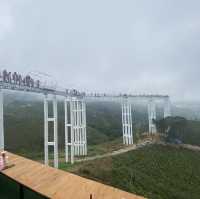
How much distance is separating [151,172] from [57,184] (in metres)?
25.7

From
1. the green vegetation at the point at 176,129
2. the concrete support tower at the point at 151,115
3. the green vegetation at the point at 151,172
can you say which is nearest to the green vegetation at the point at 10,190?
the green vegetation at the point at 151,172

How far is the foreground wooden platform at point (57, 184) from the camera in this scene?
809 cm

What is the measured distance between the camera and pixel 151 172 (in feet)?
108

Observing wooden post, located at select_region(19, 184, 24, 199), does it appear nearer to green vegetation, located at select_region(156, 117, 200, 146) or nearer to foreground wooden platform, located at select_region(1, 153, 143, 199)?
foreground wooden platform, located at select_region(1, 153, 143, 199)

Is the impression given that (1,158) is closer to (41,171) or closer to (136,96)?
(41,171)

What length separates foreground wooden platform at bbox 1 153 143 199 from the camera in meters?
8.09

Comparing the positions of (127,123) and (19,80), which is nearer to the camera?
(19,80)

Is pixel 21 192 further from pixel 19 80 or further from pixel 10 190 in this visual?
pixel 19 80

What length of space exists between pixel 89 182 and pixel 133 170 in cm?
2311

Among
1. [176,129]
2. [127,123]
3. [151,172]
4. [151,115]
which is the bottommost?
[151,172]

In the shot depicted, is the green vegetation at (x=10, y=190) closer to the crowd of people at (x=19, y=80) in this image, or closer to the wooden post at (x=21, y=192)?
the wooden post at (x=21, y=192)

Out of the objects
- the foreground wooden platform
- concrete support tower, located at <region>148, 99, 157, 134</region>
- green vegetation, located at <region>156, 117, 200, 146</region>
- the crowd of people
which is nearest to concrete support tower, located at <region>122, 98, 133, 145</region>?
concrete support tower, located at <region>148, 99, 157, 134</region>

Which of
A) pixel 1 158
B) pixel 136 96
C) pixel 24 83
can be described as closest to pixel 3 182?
pixel 1 158

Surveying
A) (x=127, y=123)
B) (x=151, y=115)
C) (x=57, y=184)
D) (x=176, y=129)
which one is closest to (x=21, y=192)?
(x=57, y=184)
